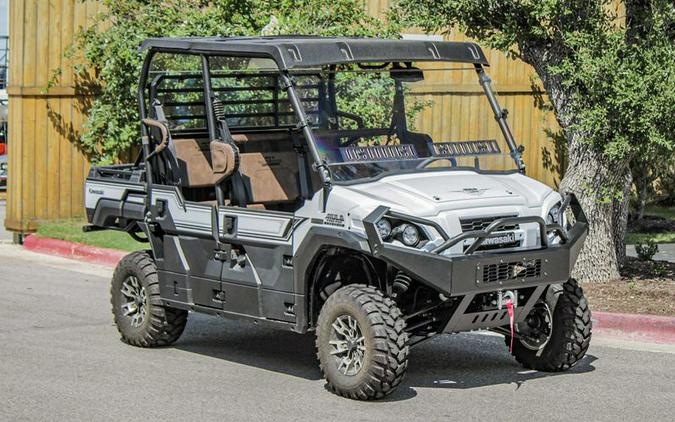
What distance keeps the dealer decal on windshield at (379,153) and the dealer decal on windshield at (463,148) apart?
192mm

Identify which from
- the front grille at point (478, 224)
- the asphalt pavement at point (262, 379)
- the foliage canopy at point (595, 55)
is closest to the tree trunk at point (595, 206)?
the foliage canopy at point (595, 55)

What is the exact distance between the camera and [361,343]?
8055 mm

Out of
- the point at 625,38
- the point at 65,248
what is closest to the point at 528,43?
the point at 625,38

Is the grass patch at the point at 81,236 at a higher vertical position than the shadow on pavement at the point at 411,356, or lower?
higher

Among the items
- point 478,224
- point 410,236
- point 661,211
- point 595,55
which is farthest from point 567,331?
point 661,211

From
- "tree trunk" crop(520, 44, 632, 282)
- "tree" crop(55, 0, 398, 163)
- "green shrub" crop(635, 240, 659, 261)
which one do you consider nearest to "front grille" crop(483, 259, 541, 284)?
"tree trunk" crop(520, 44, 632, 282)

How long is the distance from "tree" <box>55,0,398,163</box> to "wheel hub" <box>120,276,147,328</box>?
17.4 ft

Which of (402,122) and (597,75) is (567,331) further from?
(597,75)

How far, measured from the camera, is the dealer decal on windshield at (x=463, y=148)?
912cm

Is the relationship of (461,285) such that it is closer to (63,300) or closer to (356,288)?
(356,288)

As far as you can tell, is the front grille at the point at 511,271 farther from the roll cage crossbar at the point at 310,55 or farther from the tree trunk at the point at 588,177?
the tree trunk at the point at 588,177

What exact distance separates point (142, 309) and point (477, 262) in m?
3.07

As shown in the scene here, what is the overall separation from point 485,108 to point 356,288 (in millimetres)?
2052

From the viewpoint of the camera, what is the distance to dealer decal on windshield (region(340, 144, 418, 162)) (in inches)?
339
